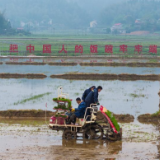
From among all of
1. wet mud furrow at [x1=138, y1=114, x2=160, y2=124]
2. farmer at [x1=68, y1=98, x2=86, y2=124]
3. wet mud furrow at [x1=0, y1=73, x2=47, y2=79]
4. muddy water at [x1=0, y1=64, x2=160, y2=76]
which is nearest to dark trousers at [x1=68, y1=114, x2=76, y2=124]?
farmer at [x1=68, y1=98, x2=86, y2=124]

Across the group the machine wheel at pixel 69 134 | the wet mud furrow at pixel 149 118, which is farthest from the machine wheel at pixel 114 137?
the wet mud furrow at pixel 149 118

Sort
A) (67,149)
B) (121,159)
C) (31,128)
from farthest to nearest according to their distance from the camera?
(31,128), (67,149), (121,159)

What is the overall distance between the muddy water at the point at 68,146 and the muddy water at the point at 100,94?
4.50m

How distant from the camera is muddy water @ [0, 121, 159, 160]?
11133 mm

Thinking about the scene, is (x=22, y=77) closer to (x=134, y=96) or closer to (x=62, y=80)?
(x=62, y=80)

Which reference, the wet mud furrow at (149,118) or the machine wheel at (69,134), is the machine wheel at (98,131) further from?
the wet mud furrow at (149,118)

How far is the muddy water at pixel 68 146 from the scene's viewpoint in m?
11.1

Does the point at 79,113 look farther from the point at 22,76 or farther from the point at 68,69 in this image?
the point at 68,69

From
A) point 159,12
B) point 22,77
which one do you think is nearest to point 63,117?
point 22,77

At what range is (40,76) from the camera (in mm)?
30781

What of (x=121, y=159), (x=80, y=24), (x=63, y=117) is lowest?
(x=121, y=159)

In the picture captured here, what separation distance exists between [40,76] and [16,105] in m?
11.1

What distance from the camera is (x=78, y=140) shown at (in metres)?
12.8

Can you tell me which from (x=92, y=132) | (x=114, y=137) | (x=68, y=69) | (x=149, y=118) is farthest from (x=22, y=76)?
(x=114, y=137)
